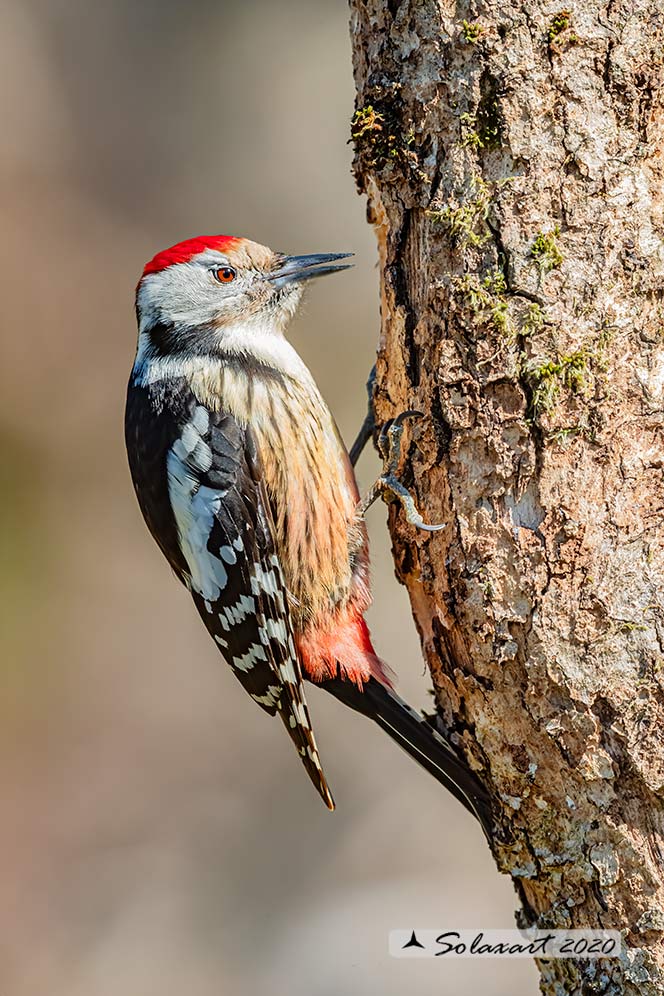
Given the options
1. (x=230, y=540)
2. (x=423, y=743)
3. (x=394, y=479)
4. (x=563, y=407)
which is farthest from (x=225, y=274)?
(x=423, y=743)

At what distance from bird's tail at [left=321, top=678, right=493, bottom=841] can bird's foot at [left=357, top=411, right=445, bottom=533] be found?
515 millimetres

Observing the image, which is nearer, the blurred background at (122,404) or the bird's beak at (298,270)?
the bird's beak at (298,270)

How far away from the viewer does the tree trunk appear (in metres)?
2.10

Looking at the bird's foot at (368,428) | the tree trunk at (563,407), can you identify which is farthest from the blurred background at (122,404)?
the tree trunk at (563,407)

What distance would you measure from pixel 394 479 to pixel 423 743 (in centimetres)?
67

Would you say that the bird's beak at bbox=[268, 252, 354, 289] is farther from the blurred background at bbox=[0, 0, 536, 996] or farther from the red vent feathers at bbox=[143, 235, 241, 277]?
the blurred background at bbox=[0, 0, 536, 996]

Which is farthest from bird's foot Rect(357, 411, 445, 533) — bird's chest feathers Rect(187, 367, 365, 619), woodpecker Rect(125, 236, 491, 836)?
bird's chest feathers Rect(187, 367, 365, 619)

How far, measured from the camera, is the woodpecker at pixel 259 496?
9.40ft

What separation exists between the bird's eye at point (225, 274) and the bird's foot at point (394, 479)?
826mm

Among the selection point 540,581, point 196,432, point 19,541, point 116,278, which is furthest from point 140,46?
point 540,581

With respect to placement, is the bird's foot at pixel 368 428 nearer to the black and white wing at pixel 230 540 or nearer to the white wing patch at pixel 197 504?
the black and white wing at pixel 230 540

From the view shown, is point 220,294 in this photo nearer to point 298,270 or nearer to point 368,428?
point 298,270

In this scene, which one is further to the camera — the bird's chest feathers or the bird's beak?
the bird's beak

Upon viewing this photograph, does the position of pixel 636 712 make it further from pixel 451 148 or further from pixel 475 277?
pixel 451 148
